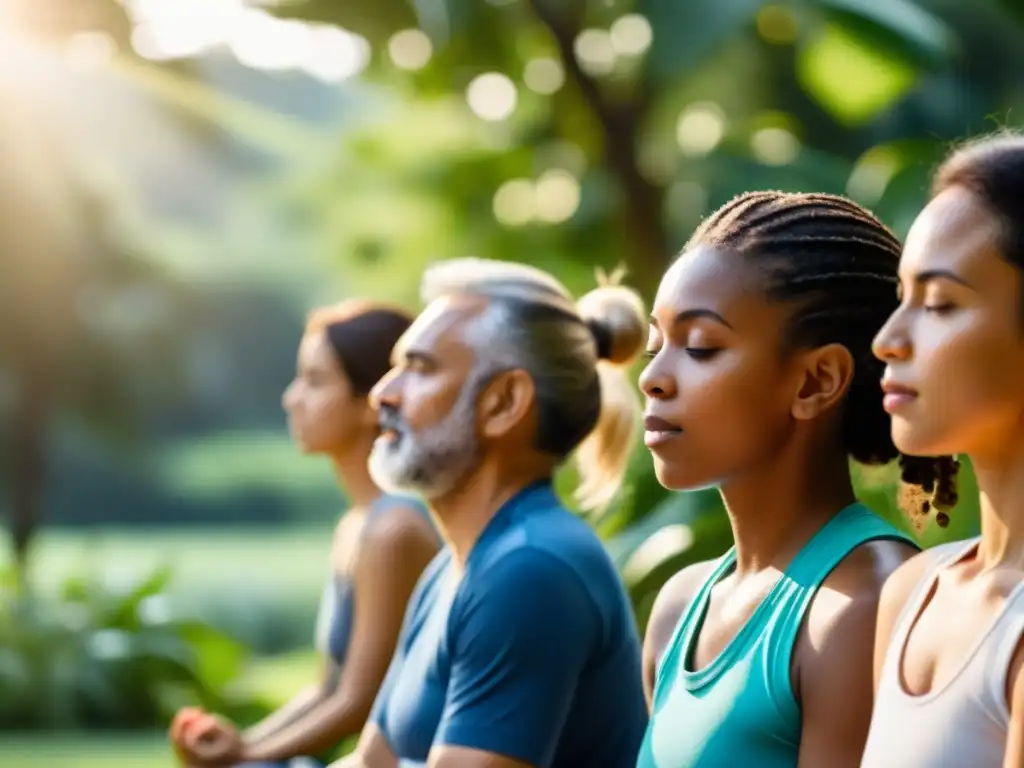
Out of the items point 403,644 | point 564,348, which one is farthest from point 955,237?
point 403,644

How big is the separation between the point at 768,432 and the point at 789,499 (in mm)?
83

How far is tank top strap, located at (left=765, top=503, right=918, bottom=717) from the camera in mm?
1580

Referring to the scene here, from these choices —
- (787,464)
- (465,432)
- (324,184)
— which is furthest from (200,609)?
(787,464)

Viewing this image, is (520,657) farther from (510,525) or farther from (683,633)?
(683,633)

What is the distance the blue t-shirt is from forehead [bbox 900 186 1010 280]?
92cm

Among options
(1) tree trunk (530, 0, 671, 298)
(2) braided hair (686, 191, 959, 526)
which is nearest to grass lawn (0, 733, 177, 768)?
(1) tree trunk (530, 0, 671, 298)

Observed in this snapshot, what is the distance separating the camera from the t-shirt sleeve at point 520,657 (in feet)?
7.04

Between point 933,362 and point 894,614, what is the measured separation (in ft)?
0.90

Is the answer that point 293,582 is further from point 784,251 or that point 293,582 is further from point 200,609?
point 784,251

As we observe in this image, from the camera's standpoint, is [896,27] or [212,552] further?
[212,552]

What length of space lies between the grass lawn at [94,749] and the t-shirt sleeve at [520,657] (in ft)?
15.7

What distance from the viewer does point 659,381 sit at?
5.56ft

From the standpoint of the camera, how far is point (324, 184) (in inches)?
337

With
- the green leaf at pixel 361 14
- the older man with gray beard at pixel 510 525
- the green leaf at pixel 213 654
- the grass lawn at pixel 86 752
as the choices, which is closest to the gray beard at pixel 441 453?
the older man with gray beard at pixel 510 525
